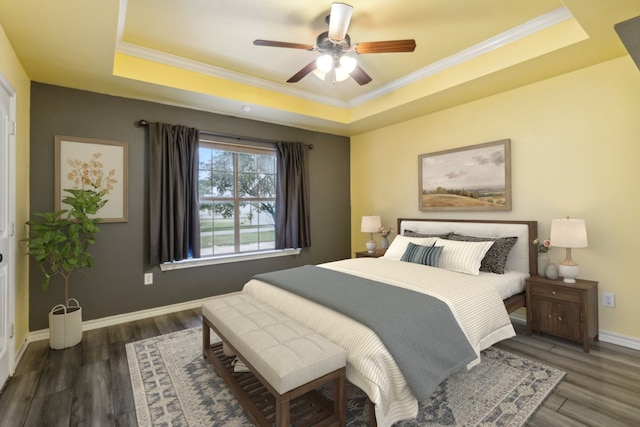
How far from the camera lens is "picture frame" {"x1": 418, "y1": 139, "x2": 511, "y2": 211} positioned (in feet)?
11.1

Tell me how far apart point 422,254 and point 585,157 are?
1739mm

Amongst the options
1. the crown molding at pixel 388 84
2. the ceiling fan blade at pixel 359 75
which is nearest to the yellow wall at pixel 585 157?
the crown molding at pixel 388 84

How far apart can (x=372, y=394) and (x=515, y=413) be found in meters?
0.98

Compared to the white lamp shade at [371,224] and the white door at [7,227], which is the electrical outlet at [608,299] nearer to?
the white lamp shade at [371,224]

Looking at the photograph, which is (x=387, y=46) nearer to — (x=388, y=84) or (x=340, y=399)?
(x=388, y=84)

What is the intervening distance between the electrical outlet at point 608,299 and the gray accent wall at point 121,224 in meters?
3.65

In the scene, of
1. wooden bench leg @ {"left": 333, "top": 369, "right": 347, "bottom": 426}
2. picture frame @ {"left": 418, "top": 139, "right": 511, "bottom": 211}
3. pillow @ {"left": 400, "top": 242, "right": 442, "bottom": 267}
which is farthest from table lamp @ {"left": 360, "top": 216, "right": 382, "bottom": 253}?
wooden bench leg @ {"left": 333, "top": 369, "right": 347, "bottom": 426}

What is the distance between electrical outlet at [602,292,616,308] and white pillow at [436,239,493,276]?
1029mm

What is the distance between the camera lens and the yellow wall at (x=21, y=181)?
2.46 metres

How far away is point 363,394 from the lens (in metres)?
2.02

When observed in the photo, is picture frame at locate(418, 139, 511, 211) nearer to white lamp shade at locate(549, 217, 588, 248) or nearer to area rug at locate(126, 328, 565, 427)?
white lamp shade at locate(549, 217, 588, 248)

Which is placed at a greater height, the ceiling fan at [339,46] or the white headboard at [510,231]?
the ceiling fan at [339,46]

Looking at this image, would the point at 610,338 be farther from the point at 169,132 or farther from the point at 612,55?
the point at 169,132

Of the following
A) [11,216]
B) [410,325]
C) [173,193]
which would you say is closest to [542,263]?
[410,325]
